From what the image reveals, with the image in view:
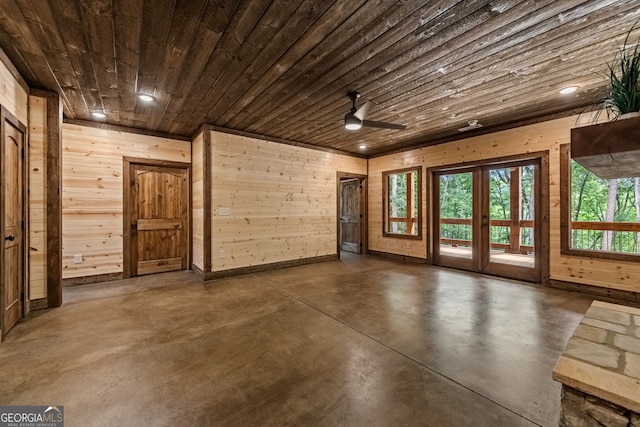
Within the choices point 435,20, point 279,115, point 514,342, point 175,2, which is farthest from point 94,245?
point 514,342

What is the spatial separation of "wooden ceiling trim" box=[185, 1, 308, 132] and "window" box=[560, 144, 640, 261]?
445 cm

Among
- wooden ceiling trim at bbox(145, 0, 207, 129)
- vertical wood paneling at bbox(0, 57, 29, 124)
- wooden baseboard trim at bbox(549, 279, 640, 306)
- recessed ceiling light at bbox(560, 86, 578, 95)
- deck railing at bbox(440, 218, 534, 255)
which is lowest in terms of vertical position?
wooden baseboard trim at bbox(549, 279, 640, 306)

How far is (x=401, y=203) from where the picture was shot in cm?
669

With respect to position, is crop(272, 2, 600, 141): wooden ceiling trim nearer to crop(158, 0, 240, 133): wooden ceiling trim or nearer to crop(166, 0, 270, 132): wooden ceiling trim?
crop(166, 0, 270, 132): wooden ceiling trim

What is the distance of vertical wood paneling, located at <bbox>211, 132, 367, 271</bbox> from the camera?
4.78 metres

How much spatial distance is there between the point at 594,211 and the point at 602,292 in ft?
3.85

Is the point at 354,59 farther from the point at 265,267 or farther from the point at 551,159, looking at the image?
the point at 265,267

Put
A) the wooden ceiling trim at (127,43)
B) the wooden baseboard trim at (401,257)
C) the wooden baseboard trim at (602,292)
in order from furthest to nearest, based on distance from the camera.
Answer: the wooden baseboard trim at (401,257) → the wooden baseboard trim at (602,292) → the wooden ceiling trim at (127,43)

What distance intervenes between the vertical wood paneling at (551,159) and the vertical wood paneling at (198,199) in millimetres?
4410

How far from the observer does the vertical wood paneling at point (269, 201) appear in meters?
4.78

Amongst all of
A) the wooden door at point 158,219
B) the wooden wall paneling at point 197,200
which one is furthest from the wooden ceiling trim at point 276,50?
the wooden door at point 158,219

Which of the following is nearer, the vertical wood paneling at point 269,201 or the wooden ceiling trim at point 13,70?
the wooden ceiling trim at point 13,70

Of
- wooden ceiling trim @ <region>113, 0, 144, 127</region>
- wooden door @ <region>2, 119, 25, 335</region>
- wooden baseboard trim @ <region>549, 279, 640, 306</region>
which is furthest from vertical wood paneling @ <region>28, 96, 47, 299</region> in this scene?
wooden baseboard trim @ <region>549, 279, 640, 306</region>

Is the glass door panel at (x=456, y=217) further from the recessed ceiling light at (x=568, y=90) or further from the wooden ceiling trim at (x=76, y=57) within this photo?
the wooden ceiling trim at (x=76, y=57)
